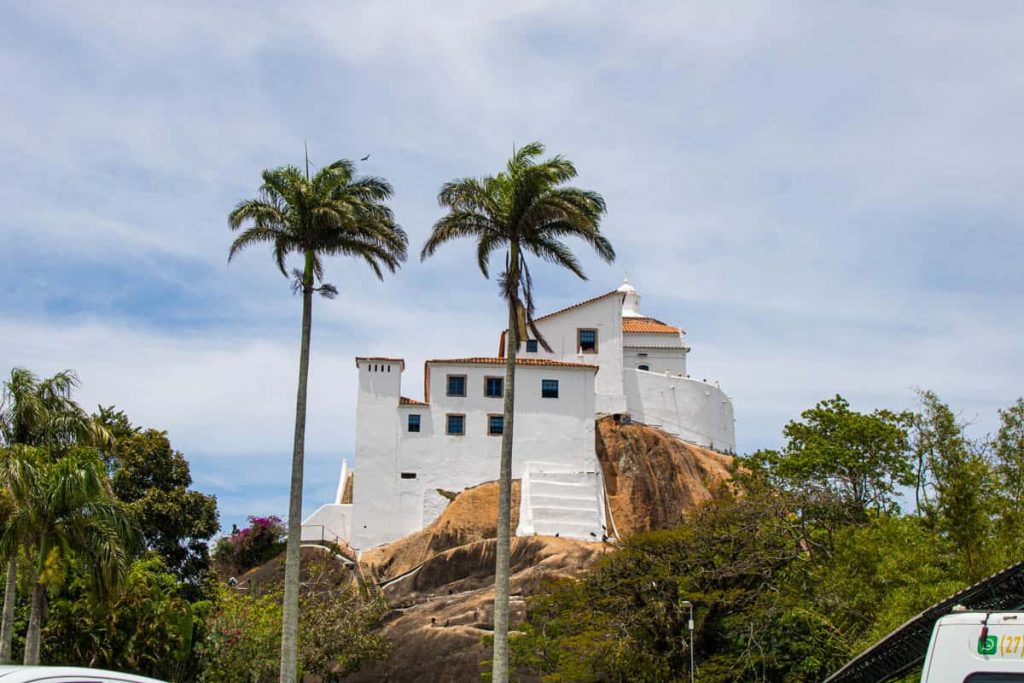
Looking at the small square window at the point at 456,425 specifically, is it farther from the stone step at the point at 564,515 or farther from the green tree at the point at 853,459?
the green tree at the point at 853,459

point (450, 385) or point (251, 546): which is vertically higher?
point (450, 385)

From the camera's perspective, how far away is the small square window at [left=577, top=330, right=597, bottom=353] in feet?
217

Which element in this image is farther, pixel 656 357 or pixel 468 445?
pixel 656 357

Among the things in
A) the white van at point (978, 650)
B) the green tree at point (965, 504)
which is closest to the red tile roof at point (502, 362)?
the green tree at point (965, 504)

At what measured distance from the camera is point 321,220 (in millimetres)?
30359

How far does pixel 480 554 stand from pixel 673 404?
19117 mm

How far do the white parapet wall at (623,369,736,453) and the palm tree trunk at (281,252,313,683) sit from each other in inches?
1501

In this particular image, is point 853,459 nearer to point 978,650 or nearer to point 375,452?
point 375,452

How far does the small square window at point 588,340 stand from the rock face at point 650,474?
443cm

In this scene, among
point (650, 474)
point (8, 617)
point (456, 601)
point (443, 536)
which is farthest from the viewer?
point (650, 474)

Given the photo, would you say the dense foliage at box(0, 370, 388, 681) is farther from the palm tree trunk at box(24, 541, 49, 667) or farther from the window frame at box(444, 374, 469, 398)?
the window frame at box(444, 374, 469, 398)

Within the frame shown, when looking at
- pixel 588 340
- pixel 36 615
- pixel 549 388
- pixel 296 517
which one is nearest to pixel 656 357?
pixel 588 340

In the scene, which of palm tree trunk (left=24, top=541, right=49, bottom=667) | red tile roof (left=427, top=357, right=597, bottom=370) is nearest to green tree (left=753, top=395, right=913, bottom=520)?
red tile roof (left=427, top=357, right=597, bottom=370)

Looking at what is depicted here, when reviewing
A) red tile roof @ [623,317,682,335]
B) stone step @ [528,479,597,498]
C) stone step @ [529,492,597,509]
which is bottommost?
stone step @ [529,492,597,509]
